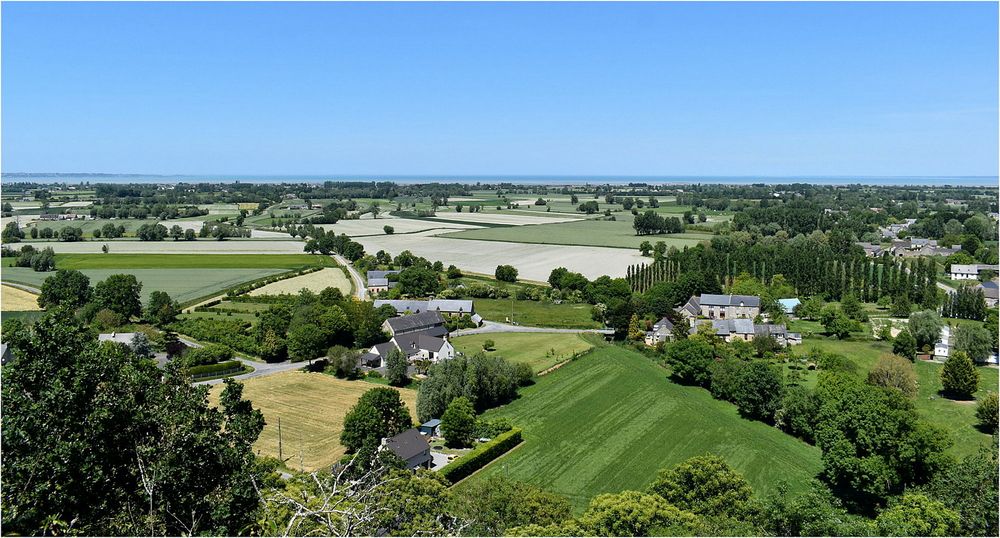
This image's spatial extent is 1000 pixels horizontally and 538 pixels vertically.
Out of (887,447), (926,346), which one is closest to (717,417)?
(887,447)

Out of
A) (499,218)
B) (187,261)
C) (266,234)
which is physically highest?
(499,218)

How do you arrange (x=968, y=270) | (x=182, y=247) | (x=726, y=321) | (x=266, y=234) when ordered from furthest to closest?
(x=266, y=234) → (x=182, y=247) → (x=968, y=270) → (x=726, y=321)

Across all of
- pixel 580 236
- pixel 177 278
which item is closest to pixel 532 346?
pixel 177 278

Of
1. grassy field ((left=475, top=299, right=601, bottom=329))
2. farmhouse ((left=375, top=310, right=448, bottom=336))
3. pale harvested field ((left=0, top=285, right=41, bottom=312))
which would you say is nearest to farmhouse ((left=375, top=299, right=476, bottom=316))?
grassy field ((left=475, top=299, right=601, bottom=329))

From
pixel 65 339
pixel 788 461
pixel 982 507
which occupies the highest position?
pixel 65 339

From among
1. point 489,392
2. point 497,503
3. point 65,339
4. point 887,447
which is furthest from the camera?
point 489,392

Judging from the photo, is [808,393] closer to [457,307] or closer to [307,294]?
[457,307]

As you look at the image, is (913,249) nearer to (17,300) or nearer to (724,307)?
(724,307)
